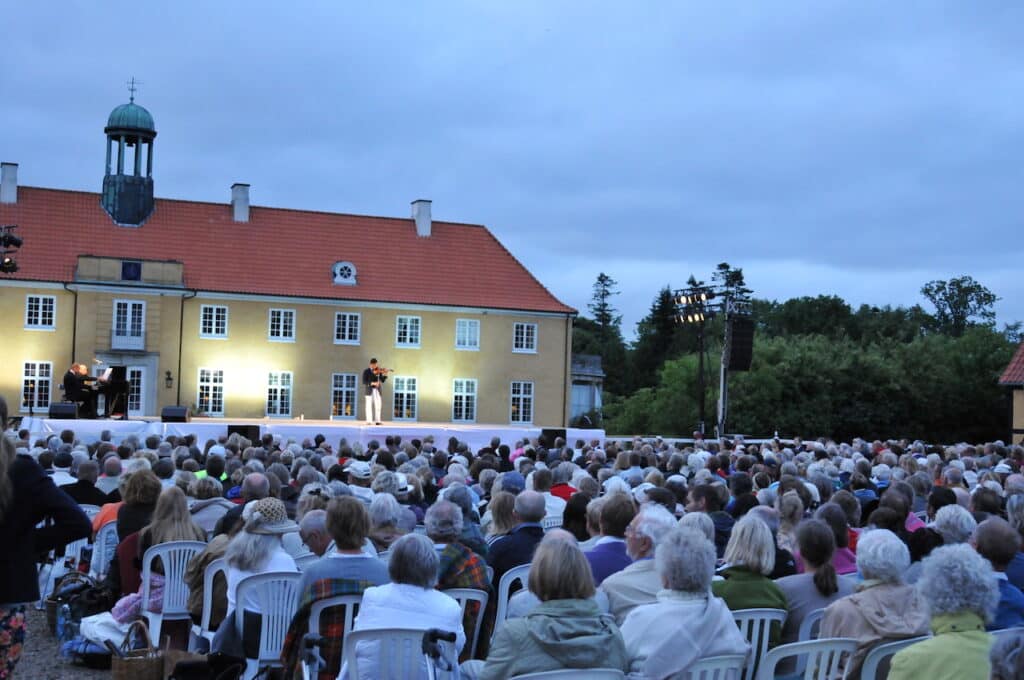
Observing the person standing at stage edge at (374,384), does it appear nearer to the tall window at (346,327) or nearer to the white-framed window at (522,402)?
the tall window at (346,327)

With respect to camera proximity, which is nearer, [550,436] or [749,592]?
[749,592]

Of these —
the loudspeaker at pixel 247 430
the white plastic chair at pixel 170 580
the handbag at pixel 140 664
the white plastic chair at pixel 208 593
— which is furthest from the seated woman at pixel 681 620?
the loudspeaker at pixel 247 430

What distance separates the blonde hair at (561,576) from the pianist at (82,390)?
24509 mm

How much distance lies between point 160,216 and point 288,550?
35702mm

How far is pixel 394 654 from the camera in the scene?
471 centimetres

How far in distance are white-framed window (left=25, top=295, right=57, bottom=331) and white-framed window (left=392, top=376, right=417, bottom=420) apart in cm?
1157

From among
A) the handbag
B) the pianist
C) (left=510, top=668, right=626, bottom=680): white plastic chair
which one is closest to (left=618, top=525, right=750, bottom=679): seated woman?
(left=510, top=668, right=626, bottom=680): white plastic chair

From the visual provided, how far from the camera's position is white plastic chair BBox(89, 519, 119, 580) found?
8.28 meters

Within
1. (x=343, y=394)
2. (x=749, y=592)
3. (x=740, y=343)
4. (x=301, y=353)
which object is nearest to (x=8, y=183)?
(x=301, y=353)

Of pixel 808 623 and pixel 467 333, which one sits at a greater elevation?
pixel 467 333

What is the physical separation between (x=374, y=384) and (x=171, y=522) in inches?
1060

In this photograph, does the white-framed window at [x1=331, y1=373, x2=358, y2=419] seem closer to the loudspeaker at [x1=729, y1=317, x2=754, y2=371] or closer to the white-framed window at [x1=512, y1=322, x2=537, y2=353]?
the white-framed window at [x1=512, y1=322, x2=537, y2=353]

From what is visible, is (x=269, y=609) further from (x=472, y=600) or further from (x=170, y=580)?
(x=170, y=580)

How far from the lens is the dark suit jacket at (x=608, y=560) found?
6152mm
